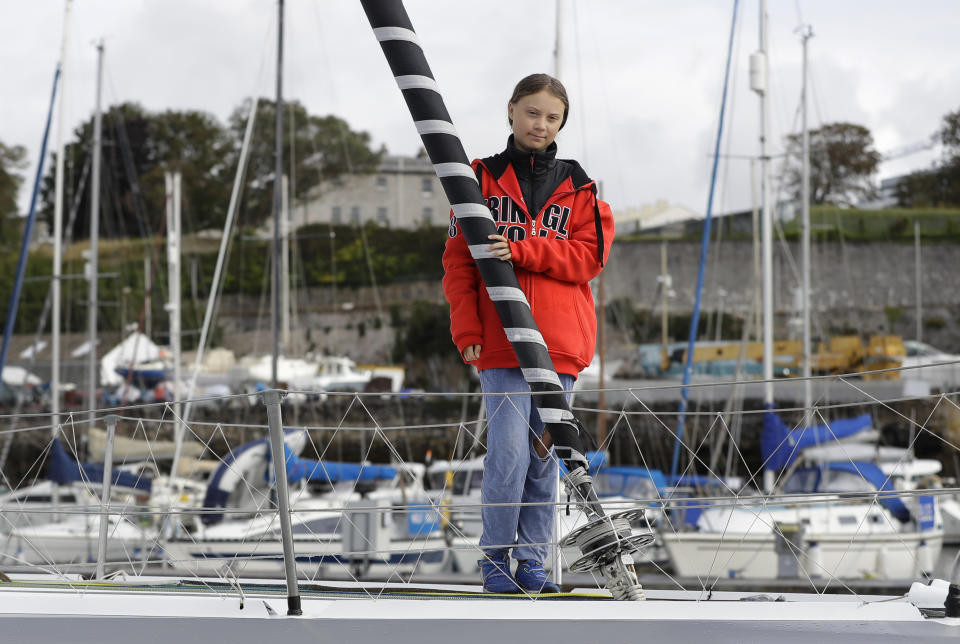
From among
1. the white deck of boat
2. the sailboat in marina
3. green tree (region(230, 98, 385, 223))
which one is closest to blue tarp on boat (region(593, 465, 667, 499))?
the sailboat in marina

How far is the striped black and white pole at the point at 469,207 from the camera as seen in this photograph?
7.95 feet

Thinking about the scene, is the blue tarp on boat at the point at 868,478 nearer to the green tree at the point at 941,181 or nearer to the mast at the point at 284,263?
the mast at the point at 284,263

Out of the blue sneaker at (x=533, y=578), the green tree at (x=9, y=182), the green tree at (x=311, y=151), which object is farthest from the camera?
the green tree at (x=9, y=182)

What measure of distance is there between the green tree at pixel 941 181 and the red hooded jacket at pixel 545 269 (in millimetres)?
48595

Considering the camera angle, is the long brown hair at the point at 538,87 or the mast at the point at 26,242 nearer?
the long brown hair at the point at 538,87

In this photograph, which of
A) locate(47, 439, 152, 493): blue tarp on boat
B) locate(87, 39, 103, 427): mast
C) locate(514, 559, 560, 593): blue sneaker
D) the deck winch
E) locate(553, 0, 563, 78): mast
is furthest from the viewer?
locate(87, 39, 103, 427): mast

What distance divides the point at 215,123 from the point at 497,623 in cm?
4871

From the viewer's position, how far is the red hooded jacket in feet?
8.87

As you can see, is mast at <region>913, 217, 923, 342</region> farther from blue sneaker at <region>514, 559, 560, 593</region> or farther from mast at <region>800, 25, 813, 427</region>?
blue sneaker at <region>514, 559, 560, 593</region>

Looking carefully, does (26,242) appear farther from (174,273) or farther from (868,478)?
(868,478)

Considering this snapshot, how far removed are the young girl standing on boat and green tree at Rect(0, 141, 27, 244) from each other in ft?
152

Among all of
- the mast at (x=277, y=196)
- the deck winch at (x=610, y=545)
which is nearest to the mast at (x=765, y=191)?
the mast at (x=277, y=196)

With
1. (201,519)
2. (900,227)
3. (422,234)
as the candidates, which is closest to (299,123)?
(422,234)

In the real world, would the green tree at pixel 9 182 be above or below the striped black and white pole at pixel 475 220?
above
